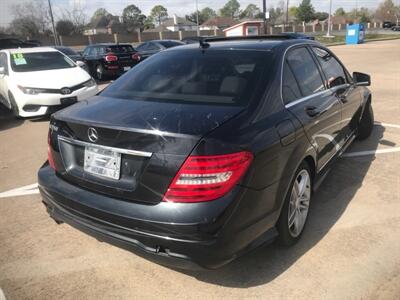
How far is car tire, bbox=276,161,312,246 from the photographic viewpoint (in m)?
2.98

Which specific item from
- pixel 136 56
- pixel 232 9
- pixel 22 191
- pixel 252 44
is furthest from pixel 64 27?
pixel 232 9

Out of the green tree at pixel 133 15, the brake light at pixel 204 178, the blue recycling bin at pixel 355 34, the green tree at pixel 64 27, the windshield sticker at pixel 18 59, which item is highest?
the green tree at pixel 133 15

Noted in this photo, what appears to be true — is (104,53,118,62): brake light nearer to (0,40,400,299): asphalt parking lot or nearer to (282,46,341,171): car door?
(0,40,400,299): asphalt parking lot

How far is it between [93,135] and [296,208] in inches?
66.4

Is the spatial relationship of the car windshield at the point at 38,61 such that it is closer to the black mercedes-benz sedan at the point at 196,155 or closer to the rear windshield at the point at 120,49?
the rear windshield at the point at 120,49

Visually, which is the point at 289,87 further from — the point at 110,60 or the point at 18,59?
the point at 110,60

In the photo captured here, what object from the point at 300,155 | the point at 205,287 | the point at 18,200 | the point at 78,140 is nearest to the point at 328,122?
the point at 300,155

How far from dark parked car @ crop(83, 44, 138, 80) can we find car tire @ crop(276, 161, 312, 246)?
514 inches

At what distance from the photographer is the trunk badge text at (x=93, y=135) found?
2.62 m

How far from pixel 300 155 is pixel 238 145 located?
0.85 m

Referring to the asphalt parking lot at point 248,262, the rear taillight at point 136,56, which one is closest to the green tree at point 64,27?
the rear taillight at point 136,56

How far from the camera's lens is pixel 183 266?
2.48 m

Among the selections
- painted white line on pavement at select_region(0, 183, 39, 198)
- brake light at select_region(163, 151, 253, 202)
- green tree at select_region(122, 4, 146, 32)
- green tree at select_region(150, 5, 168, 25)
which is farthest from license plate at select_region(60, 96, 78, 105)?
green tree at select_region(150, 5, 168, 25)

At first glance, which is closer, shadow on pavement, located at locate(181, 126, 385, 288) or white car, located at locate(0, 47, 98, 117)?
shadow on pavement, located at locate(181, 126, 385, 288)
